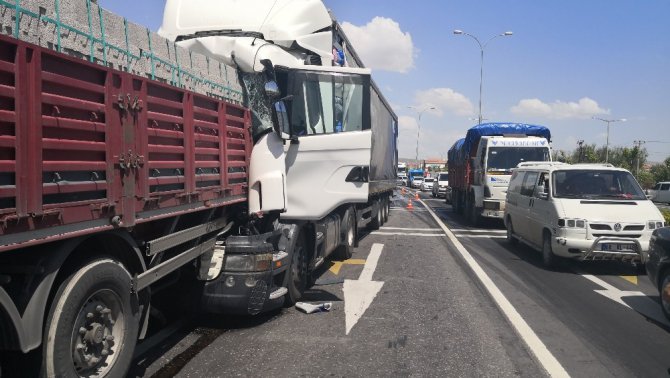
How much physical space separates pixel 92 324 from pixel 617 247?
8096mm

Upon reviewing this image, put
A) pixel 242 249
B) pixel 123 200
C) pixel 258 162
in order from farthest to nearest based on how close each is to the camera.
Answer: pixel 258 162
pixel 242 249
pixel 123 200

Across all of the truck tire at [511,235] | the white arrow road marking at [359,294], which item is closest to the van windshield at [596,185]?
the truck tire at [511,235]

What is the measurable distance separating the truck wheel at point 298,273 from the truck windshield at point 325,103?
143 centimetres

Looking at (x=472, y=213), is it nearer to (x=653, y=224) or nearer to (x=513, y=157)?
(x=513, y=157)

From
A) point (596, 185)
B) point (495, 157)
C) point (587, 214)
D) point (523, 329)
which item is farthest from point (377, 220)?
point (523, 329)

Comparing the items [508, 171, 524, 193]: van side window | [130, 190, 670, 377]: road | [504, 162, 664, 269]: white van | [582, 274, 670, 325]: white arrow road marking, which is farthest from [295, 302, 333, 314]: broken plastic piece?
[508, 171, 524, 193]: van side window

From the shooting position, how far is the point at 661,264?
6.36m

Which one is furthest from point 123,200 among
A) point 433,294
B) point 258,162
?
point 433,294

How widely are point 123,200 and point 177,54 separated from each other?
1.85 meters

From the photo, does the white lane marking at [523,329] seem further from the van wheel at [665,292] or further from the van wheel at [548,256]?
the van wheel at [665,292]

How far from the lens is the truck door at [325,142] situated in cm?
665

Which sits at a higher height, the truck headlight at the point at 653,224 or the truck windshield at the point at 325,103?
the truck windshield at the point at 325,103

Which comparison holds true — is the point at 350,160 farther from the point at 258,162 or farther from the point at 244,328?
the point at 244,328

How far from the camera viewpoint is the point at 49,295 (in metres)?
3.06
